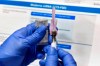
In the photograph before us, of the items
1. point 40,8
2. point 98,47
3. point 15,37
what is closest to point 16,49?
point 15,37

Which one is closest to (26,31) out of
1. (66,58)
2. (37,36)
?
(37,36)

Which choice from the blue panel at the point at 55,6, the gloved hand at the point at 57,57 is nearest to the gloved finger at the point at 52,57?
the gloved hand at the point at 57,57

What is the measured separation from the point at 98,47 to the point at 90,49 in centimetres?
3

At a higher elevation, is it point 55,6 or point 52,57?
point 55,6

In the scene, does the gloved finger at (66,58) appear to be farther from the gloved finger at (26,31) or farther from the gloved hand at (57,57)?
the gloved finger at (26,31)

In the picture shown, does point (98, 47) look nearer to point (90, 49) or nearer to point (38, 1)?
point (90, 49)

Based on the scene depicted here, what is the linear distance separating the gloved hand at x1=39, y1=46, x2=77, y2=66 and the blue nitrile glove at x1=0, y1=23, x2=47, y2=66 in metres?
0.05

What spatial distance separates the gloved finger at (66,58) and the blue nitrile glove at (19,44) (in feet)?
0.27

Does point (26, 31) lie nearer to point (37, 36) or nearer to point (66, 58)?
point (37, 36)

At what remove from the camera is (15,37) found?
73cm

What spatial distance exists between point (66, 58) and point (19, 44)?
16 centimetres

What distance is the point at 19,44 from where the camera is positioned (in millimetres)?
721

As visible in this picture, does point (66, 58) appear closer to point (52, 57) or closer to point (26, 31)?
point (52, 57)

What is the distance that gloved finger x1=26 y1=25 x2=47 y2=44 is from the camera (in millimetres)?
703
